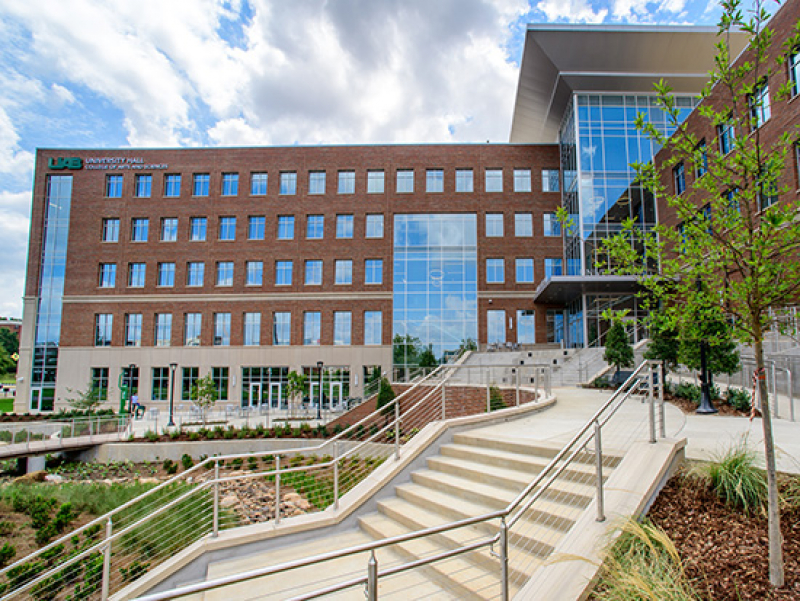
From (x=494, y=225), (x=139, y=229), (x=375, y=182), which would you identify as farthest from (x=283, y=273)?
(x=494, y=225)

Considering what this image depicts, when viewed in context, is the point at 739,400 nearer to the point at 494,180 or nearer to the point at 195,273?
the point at 494,180

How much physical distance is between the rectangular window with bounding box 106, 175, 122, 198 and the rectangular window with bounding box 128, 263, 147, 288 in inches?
230

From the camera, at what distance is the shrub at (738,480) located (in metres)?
5.00

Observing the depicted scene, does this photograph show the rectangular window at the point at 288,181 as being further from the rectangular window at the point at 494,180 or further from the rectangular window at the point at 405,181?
the rectangular window at the point at 494,180

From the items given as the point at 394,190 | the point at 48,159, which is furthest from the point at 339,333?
the point at 48,159

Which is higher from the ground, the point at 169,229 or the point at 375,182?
the point at 375,182

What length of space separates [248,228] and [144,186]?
356 inches

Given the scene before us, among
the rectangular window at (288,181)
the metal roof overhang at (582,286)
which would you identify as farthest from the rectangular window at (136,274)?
the metal roof overhang at (582,286)

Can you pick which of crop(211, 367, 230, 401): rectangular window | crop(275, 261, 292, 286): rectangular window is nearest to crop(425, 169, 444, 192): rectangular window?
crop(275, 261, 292, 286): rectangular window

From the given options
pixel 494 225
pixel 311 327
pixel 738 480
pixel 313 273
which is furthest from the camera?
pixel 313 273

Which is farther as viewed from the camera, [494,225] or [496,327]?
[494,225]

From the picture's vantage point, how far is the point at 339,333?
3619cm

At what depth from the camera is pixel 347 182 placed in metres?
37.7

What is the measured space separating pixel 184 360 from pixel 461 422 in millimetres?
32310
